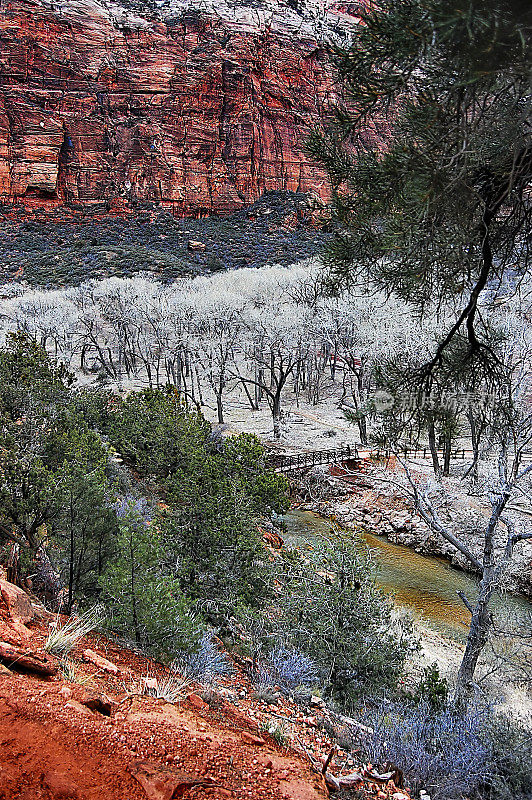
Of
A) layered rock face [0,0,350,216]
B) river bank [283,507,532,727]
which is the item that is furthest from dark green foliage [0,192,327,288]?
river bank [283,507,532,727]

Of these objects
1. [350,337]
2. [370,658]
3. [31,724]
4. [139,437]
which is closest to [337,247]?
[31,724]

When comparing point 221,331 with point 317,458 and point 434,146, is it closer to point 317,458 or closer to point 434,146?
point 317,458

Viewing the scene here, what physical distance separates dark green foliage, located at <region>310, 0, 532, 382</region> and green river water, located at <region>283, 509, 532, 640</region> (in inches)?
277

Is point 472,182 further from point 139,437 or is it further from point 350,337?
point 350,337

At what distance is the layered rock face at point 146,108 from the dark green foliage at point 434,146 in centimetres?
6445

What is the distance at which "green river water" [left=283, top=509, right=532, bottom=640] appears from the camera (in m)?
10.5

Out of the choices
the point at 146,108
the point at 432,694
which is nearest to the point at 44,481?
the point at 432,694

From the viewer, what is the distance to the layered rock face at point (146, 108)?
6191 centimetres

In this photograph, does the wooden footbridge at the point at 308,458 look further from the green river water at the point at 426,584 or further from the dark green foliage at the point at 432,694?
the dark green foliage at the point at 432,694

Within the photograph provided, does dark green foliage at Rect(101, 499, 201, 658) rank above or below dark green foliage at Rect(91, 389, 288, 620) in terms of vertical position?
above

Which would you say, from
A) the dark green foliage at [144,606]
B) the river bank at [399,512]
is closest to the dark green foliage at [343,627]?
the dark green foliage at [144,606]

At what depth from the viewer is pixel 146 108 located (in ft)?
221

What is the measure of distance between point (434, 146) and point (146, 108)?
79.1 m

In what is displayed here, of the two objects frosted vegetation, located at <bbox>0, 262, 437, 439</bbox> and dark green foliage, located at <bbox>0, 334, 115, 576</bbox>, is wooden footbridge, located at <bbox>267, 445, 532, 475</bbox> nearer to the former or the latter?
frosted vegetation, located at <bbox>0, 262, 437, 439</bbox>
